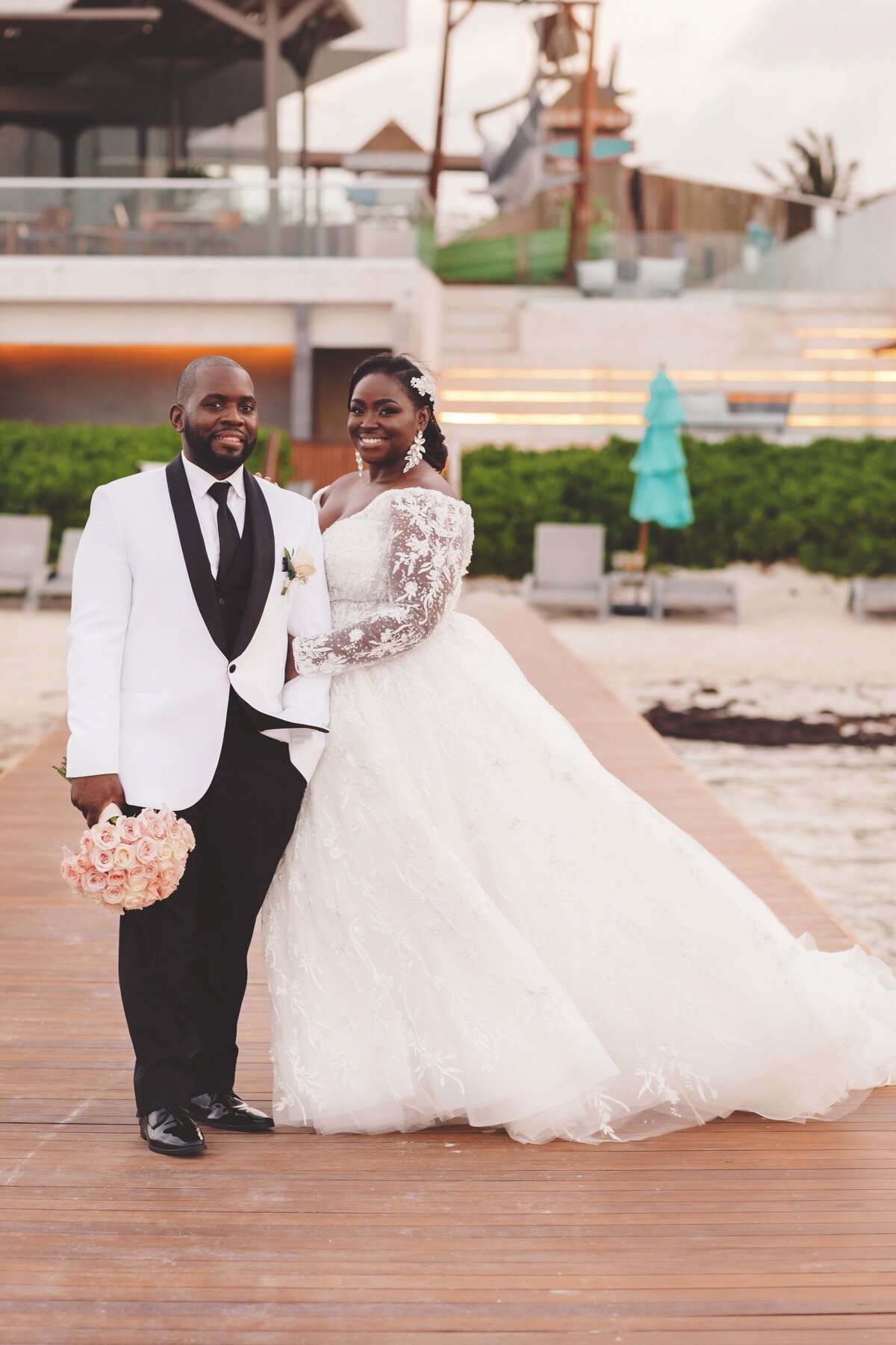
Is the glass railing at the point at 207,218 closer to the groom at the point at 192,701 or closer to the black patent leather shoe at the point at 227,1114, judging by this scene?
the groom at the point at 192,701

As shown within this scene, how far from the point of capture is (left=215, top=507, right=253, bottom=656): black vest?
314 centimetres

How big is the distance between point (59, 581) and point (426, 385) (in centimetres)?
1270

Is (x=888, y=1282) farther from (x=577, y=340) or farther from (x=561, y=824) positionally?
(x=577, y=340)

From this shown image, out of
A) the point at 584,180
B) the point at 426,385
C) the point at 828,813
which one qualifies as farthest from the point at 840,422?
the point at 426,385

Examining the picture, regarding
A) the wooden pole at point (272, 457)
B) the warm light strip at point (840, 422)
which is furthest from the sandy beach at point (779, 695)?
the warm light strip at point (840, 422)

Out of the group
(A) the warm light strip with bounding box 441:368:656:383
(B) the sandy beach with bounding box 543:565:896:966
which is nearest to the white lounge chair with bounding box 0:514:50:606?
(B) the sandy beach with bounding box 543:565:896:966

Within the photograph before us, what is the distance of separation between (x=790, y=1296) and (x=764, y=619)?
559 inches

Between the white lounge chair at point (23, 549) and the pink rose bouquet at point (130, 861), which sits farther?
the white lounge chair at point (23, 549)

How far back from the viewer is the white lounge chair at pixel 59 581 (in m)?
15.3

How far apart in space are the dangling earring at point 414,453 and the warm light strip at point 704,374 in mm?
20915

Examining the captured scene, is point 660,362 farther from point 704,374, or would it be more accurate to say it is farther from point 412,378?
point 412,378

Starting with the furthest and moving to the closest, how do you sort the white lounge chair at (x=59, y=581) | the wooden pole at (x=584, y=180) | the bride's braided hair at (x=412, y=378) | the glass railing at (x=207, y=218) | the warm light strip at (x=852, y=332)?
the wooden pole at (x=584, y=180), the warm light strip at (x=852, y=332), the glass railing at (x=207, y=218), the white lounge chair at (x=59, y=581), the bride's braided hair at (x=412, y=378)

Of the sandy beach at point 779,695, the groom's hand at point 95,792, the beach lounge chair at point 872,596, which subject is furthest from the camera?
the beach lounge chair at point 872,596

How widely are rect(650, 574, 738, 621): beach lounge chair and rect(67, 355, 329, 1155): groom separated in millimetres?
13097
